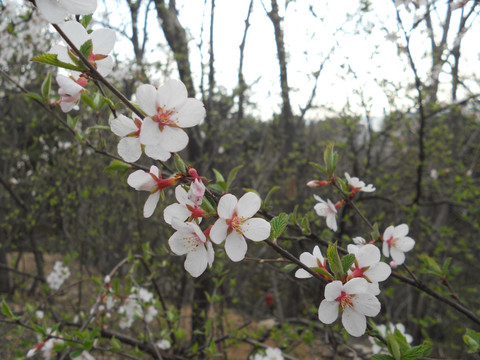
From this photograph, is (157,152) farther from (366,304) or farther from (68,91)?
(366,304)

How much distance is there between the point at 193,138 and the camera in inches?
149

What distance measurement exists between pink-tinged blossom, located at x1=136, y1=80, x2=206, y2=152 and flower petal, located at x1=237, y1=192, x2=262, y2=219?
7.0 inches

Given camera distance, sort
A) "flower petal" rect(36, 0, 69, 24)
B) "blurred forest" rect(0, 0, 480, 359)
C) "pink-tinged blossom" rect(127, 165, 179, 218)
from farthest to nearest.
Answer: "blurred forest" rect(0, 0, 480, 359) < "pink-tinged blossom" rect(127, 165, 179, 218) < "flower petal" rect(36, 0, 69, 24)

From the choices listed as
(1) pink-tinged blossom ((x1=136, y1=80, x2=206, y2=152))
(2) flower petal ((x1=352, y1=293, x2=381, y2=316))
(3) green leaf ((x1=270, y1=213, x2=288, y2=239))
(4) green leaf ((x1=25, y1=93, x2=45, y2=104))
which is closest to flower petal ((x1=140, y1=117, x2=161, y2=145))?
(1) pink-tinged blossom ((x1=136, y1=80, x2=206, y2=152))

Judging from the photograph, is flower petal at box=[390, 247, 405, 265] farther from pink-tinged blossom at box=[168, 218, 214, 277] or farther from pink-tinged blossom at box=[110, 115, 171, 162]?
pink-tinged blossom at box=[110, 115, 171, 162]

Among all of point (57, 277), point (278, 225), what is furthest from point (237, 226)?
point (57, 277)

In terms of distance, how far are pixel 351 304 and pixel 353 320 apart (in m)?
0.04

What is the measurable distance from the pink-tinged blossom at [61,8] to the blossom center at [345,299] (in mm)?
747

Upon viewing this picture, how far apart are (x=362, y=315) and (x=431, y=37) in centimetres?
462

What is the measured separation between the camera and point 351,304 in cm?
79

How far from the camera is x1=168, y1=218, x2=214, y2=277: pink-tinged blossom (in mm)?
769

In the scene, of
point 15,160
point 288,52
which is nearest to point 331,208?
point 288,52

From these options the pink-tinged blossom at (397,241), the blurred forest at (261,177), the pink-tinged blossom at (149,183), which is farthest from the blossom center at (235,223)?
the blurred forest at (261,177)

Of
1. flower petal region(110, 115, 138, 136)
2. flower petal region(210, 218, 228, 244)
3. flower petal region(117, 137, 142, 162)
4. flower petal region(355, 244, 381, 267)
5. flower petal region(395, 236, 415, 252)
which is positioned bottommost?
flower petal region(395, 236, 415, 252)
